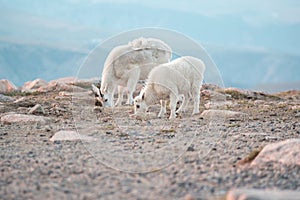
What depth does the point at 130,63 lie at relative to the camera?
1930 centimetres

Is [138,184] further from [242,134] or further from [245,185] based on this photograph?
[242,134]

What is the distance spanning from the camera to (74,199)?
26.6 feet

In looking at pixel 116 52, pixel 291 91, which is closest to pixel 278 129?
pixel 116 52

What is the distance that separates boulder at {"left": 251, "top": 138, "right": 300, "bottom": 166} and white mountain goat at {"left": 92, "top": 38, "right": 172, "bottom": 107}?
602 centimetres

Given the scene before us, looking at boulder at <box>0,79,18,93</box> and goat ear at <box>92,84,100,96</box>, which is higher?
goat ear at <box>92,84,100,96</box>

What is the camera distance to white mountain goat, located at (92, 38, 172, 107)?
16812 millimetres

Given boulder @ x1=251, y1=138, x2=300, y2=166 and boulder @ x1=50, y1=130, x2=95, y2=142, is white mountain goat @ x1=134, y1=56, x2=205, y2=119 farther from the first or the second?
boulder @ x1=251, y1=138, x2=300, y2=166

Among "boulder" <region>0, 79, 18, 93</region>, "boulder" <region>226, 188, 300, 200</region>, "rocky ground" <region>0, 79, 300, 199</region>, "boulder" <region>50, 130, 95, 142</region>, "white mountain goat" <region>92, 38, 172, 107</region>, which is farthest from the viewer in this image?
"boulder" <region>0, 79, 18, 93</region>

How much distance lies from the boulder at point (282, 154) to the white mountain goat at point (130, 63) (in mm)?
6023

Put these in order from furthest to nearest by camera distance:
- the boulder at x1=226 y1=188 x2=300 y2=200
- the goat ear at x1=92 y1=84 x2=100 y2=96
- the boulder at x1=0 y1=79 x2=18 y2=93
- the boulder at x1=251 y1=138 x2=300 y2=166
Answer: the boulder at x1=0 y1=79 x2=18 y2=93
the goat ear at x1=92 y1=84 x2=100 y2=96
the boulder at x1=251 y1=138 x2=300 y2=166
the boulder at x1=226 y1=188 x2=300 y2=200

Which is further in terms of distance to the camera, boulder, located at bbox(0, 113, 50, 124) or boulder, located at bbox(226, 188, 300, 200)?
boulder, located at bbox(0, 113, 50, 124)

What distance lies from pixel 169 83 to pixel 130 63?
9.40ft

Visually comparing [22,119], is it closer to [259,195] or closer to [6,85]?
[259,195]

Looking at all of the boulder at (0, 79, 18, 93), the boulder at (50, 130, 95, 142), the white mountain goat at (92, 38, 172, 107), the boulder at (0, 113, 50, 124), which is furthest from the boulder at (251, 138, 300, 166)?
the boulder at (0, 79, 18, 93)
